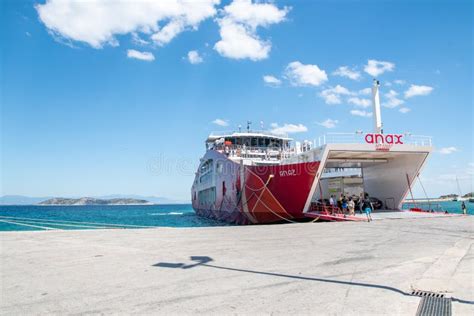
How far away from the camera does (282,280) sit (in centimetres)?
571

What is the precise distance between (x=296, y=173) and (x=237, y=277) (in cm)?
1427

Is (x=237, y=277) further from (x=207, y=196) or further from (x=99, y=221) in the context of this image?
(x=99, y=221)

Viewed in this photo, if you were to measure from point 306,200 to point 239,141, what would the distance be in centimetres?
1277

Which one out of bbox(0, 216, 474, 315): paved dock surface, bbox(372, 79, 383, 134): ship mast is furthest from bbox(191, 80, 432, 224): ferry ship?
bbox(0, 216, 474, 315): paved dock surface

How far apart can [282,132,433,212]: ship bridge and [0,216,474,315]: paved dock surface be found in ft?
33.2

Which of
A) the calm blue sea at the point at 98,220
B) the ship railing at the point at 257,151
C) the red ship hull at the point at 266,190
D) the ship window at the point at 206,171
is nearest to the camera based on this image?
the calm blue sea at the point at 98,220

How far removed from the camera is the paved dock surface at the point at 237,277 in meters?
4.48

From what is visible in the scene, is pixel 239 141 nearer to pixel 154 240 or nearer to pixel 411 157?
pixel 411 157

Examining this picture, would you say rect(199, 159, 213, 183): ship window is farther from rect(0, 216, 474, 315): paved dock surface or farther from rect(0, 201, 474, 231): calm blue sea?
rect(0, 216, 474, 315): paved dock surface

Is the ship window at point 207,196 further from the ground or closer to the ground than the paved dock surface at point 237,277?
further from the ground

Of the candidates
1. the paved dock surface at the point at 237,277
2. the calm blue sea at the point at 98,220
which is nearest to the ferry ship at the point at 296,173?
the calm blue sea at the point at 98,220

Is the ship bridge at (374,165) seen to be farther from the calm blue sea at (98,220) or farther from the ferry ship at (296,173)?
the calm blue sea at (98,220)

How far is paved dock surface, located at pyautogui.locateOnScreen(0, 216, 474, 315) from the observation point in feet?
14.7

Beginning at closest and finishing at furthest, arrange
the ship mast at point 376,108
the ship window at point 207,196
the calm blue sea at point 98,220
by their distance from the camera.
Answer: the calm blue sea at point 98,220 < the ship mast at point 376,108 < the ship window at point 207,196
